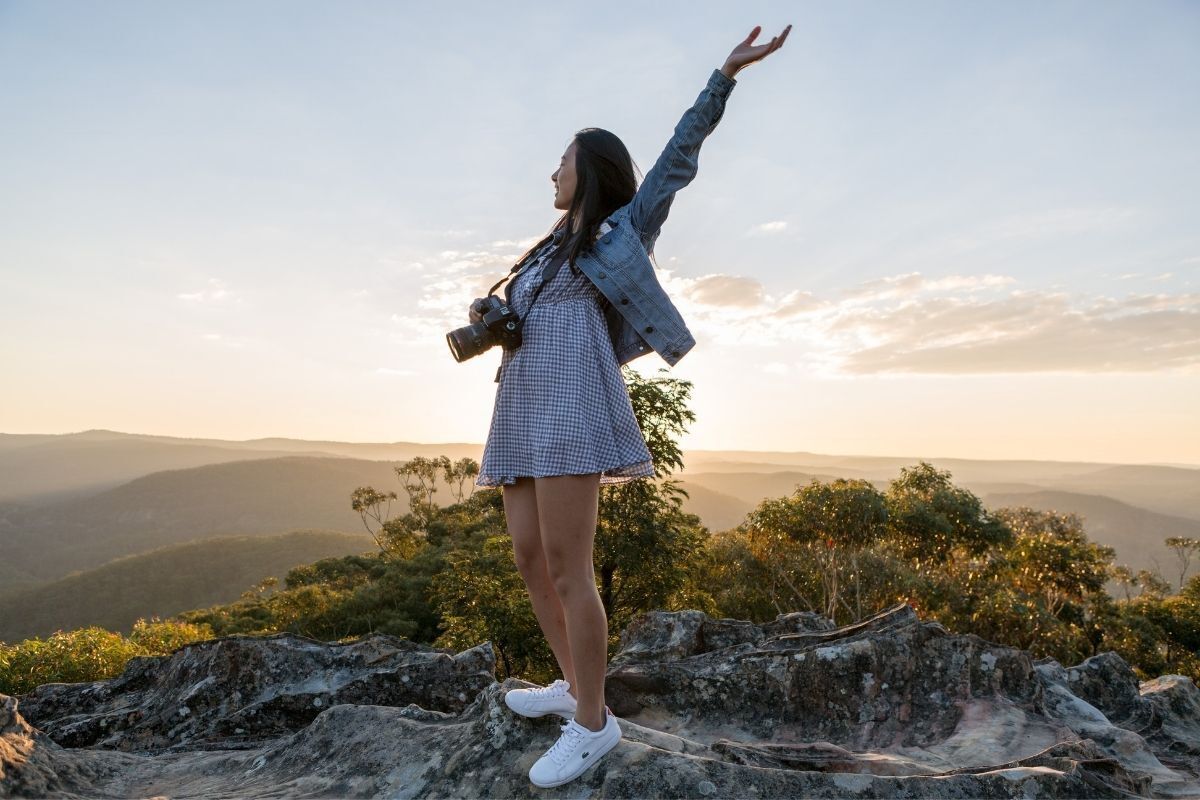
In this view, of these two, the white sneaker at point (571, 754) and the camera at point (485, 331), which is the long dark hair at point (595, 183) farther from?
the white sneaker at point (571, 754)

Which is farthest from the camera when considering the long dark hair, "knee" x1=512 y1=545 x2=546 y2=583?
"knee" x1=512 y1=545 x2=546 y2=583

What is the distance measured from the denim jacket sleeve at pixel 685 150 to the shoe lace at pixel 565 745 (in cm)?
205

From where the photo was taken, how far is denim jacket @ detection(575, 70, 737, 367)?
2650 mm

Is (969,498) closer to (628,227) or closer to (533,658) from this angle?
(533,658)

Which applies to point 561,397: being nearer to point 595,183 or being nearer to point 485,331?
point 485,331

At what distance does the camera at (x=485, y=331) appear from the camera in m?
2.71

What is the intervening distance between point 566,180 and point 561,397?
0.94 m

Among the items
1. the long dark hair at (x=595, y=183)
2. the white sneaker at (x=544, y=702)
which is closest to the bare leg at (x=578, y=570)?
the white sneaker at (x=544, y=702)

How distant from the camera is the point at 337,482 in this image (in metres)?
150

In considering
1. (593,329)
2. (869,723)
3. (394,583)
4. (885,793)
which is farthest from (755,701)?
(394,583)

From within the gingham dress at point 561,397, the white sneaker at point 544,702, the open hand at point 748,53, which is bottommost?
the white sneaker at point 544,702

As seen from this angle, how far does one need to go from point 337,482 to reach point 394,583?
434 ft

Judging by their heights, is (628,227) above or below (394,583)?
above

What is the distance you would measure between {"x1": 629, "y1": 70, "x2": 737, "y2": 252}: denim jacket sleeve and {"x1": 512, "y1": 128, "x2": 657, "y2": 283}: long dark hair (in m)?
0.16
